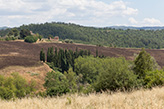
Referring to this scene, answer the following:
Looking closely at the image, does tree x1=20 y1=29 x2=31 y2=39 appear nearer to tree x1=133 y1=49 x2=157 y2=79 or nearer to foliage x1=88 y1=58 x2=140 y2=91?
tree x1=133 y1=49 x2=157 y2=79

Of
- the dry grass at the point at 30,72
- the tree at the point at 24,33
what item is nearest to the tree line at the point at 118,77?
the dry grass at the point at 30,72

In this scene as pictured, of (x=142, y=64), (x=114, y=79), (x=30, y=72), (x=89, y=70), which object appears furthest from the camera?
(x=89, y=70)

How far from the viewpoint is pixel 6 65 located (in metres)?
52.4

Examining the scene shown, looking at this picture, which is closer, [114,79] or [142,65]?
[114,79]

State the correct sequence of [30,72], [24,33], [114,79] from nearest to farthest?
[114,79] → [30,72] → [24,33]

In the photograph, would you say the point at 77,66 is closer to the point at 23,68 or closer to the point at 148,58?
the point at 23,68

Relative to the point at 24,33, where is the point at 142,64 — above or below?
below

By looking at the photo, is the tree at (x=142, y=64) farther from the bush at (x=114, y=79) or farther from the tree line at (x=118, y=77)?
the bush at (x=114, y=79)

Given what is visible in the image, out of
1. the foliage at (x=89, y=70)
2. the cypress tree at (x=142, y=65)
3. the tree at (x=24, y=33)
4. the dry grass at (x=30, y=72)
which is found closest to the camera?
the cypress tree at (x=142, y=65)

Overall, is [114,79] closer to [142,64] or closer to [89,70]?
[142,64]

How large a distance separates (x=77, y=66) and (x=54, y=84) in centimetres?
2441

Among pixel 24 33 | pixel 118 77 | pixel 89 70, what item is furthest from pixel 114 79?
pixel 24 33

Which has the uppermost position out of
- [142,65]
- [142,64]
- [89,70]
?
[142,64]

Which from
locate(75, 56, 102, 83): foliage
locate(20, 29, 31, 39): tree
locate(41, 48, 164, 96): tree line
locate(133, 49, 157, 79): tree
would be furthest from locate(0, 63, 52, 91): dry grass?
locate(20, 29, 31, 39): tree
